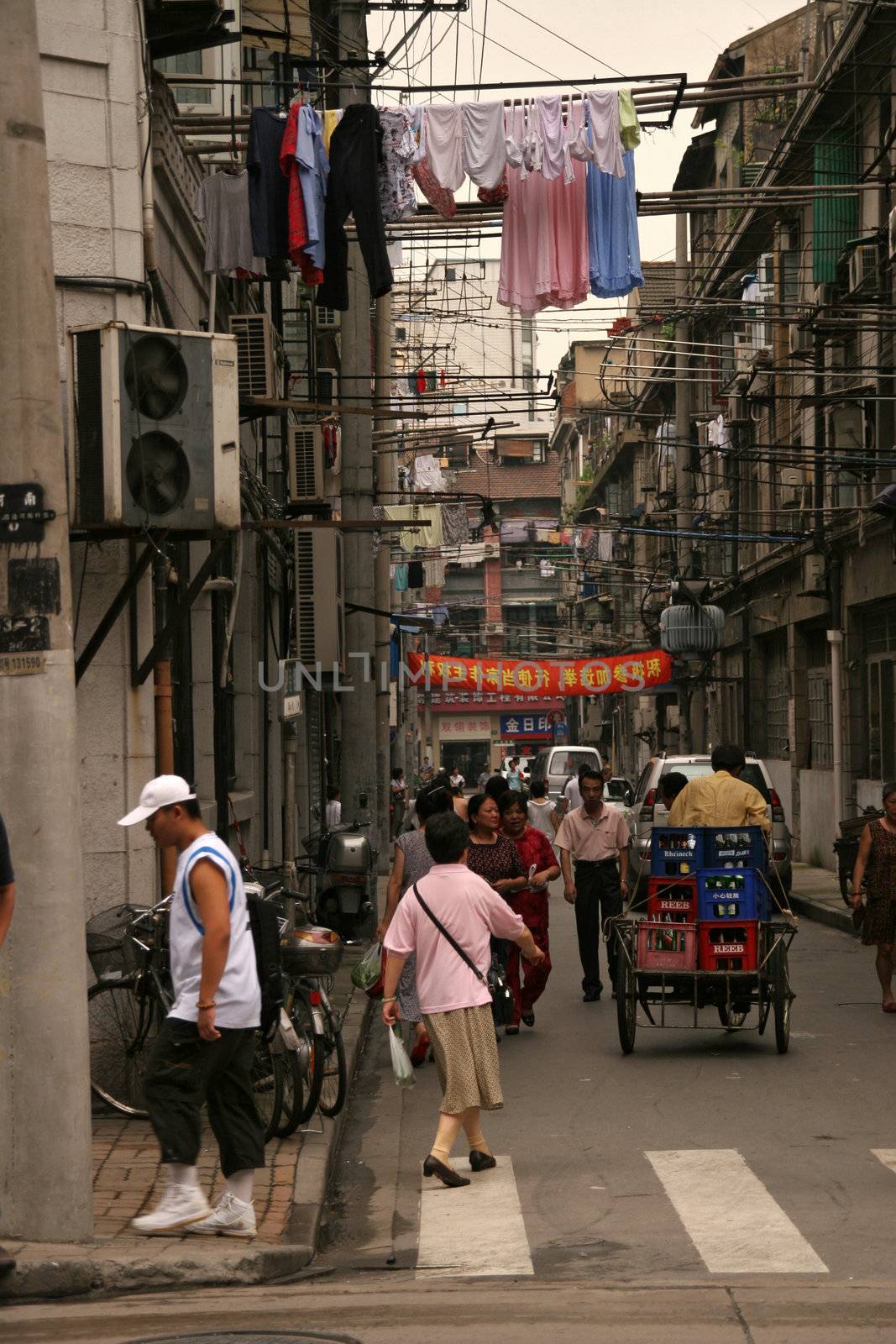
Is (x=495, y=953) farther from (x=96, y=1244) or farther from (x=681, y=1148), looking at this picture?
(x=96, y=1244)

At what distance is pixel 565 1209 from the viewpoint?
780 centimetres

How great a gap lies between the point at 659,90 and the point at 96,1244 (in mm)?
9529

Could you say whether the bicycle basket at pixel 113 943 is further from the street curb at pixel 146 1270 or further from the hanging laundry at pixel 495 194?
the hanging laundry at pixel 495 194

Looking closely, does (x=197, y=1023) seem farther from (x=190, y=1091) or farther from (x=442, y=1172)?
(x=442, y=1172)

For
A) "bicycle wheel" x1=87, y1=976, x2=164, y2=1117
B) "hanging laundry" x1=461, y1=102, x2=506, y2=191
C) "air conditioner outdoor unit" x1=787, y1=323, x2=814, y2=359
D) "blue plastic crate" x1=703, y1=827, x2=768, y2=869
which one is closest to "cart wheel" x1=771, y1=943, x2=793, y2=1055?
"blue plastic crate" x1=703, y1=827, x2=768, y2=869

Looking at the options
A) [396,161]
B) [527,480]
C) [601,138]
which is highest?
[527,480]

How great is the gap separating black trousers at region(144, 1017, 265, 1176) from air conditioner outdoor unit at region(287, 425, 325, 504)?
16.0m

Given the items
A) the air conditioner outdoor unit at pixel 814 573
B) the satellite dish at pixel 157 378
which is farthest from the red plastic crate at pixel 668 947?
the air conditioner outdoor unit at pixel 814 573

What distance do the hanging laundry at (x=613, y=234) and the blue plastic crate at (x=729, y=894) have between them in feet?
15.4

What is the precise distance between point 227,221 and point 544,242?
8.05ft

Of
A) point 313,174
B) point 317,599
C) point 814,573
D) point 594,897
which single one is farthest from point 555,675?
point 313,174

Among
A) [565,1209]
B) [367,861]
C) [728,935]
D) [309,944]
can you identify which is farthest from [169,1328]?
[367,861]

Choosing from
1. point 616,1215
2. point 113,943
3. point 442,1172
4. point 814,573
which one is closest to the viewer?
point 616,1215

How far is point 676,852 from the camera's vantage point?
1207cm
